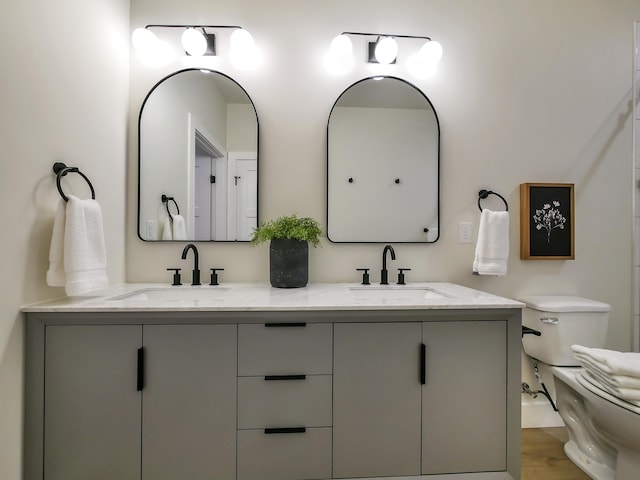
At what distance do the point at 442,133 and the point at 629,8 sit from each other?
1.31 metres

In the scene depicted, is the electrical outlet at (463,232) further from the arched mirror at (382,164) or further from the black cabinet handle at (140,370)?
the black cabinet handle at (140,370)

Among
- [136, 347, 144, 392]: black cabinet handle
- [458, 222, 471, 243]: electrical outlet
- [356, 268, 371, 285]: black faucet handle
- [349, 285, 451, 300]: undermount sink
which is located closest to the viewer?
[136, 347, 144, 392]: black cabinet handle

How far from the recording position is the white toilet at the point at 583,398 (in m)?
1.13

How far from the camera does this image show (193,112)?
163cm

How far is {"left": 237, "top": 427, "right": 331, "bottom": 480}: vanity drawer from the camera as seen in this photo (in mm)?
1118

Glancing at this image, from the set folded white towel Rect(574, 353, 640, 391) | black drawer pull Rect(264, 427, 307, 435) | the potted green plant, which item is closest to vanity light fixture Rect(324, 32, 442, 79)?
the potted green plant

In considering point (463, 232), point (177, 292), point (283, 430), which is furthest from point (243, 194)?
point (463, 232)

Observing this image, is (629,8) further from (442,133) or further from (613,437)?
(613,437)

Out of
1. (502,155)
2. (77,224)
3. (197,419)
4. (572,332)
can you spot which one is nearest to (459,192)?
(502,155)

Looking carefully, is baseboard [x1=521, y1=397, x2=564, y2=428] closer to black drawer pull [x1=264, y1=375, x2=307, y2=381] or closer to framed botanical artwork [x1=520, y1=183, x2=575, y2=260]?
framed botanical artwork [x1=520, y1=183, x2=575, y2=260]

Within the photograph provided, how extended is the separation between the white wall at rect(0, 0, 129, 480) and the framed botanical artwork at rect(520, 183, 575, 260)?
2098mm

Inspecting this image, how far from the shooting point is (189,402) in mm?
1106

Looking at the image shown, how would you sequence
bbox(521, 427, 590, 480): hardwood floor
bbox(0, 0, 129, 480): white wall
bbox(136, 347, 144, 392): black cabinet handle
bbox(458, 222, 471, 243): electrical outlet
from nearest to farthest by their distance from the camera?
bbox(0, 0, 129, 480): white wall
bbox(136, 347, 144, 392): black cabinet handle
bbox(521, 427, 590, 480): hardwood floor
bbox(458, 222, 471, 243): electrical outlet

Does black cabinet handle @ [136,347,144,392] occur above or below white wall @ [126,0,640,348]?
below
